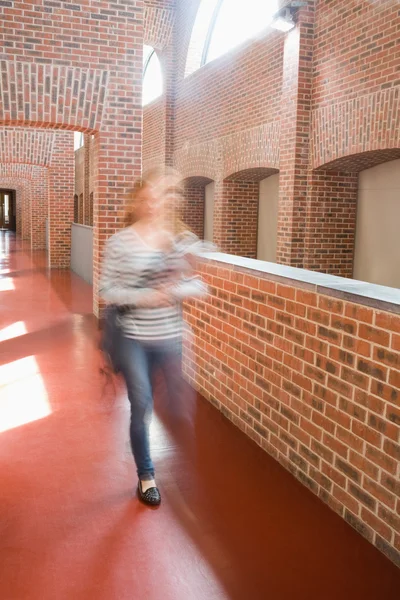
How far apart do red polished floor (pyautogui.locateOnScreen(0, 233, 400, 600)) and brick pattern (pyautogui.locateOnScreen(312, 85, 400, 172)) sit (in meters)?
3.66

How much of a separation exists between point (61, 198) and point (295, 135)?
6721 mm

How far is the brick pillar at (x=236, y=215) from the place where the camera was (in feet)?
32.6

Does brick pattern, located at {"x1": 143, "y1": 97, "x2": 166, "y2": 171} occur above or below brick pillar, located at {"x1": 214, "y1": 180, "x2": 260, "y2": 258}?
above

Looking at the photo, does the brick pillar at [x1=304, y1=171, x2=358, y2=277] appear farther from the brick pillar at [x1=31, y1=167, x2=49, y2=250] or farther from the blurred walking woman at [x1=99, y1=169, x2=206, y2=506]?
the brick pillar at [x1=31, y1=167, x2=49, y2=250]

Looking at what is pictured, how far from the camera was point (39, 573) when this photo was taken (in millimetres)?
2271

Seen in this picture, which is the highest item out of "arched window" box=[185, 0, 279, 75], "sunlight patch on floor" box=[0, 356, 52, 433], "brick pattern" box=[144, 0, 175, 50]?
"brick pattern" box=[144, 0, 175, 50]

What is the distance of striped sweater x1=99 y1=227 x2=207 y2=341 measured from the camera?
268cm

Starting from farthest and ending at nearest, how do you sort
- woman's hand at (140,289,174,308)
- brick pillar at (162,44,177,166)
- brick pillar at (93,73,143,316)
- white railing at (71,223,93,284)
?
brick pillar at (162,44,177,166)
white railing at (71,223,93,284)
brick pillar at (93,73,143,316)
woman's hand at (140,289,174,308)

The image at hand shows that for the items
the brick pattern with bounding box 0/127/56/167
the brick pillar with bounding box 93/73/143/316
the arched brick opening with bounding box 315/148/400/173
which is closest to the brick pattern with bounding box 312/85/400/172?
the arched brick opening with bounding box 315/148/400/173

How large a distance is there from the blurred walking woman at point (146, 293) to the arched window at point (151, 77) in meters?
11.2

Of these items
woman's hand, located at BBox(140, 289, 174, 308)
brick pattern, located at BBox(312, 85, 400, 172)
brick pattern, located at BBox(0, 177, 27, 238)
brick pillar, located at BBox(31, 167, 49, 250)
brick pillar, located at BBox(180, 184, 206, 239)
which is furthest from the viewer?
brick pattern, located at BBox(0, 177, 27, 238)

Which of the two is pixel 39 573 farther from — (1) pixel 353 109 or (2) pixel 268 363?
(1) pixel 353 109

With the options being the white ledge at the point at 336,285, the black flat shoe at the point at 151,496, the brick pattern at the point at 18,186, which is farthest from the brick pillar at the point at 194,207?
the brick pattern at the point at 18,186

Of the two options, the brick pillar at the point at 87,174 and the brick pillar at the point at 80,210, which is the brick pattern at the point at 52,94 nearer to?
the brick pillar at the point at 87,174
